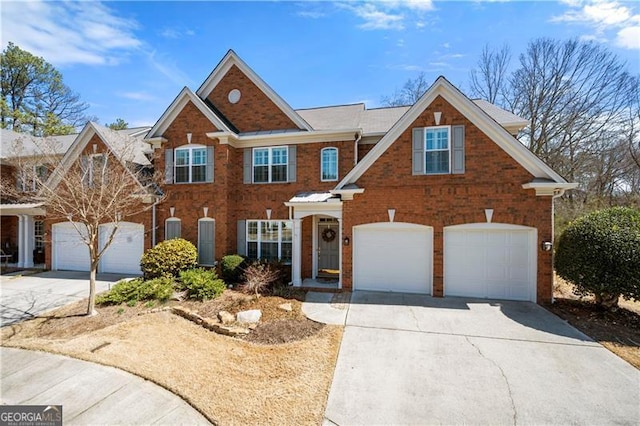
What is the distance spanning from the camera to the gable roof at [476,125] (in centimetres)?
935

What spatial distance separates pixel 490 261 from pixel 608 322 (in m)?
3.21

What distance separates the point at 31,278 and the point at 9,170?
913cm

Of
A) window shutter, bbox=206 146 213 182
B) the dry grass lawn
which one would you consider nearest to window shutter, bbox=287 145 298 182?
window shutter, bbox=206 146 213 182

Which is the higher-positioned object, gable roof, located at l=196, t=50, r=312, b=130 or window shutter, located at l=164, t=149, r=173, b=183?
gable roof, located at l=196, t=50, r=312, b=130

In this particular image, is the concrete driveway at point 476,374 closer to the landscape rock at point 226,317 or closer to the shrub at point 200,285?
the landscape rock at point 226,317

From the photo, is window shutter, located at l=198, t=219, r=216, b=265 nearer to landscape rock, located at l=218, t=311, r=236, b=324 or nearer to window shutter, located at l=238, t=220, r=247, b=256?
window shutter, located at l=238, t=220, r=247, b=256

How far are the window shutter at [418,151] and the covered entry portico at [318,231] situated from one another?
10.3 ft

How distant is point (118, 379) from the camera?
17.1ft

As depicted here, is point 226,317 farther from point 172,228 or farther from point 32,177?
point 32,177

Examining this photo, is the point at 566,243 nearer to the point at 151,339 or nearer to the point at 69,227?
the point at 151,339

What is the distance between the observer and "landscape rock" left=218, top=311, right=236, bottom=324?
787 centimetres

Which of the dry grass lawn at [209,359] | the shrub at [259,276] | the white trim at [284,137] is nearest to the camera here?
the dry grass lawn at [209,359]

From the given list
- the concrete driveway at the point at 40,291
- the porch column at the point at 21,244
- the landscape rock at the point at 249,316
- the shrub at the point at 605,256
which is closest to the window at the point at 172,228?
the concrete driveway at the point at 40,291

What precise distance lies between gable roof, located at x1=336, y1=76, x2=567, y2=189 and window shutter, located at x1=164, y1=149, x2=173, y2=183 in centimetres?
838
